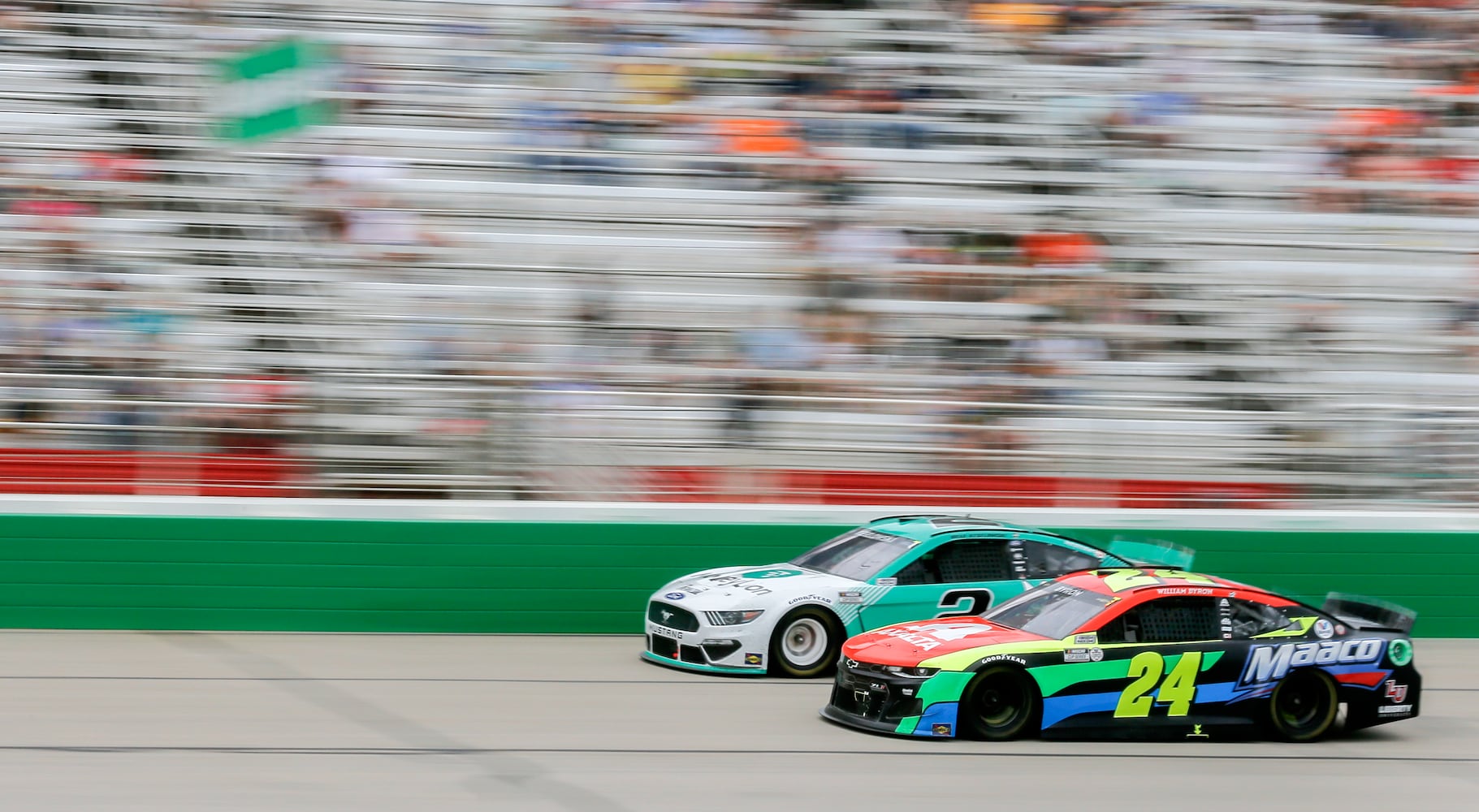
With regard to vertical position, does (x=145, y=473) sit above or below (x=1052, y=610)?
Answer: above

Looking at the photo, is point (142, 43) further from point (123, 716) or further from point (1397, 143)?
point (1397, 143)

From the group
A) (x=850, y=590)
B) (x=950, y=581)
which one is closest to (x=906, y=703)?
(x=850, y=590)

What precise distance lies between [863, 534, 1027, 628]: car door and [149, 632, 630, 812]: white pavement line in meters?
3.56

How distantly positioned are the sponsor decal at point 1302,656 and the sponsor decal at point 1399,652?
70mm

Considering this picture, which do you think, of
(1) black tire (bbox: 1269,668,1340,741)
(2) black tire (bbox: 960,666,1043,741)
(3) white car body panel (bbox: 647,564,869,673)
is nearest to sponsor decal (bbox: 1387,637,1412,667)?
(1) black tire (bbox: 1269,668,1340,741)

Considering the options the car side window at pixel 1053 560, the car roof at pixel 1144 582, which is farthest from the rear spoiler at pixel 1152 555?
the car roof at pixel 1144 582

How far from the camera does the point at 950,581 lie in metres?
10.8

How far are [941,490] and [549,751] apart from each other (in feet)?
18.7

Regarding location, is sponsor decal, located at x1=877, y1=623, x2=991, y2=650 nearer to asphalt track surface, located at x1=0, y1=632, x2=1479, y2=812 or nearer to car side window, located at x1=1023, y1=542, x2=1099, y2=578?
asphalt track surface, located at x1=0, y1=632, x2=1479, y2=812

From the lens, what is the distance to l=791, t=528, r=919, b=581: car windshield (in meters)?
10.9

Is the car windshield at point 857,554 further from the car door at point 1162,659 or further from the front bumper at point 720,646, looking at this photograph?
the car door at point 1162,659

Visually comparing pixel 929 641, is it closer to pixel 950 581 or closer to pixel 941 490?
pixel 950 581

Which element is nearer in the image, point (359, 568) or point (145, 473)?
point (145, 473)

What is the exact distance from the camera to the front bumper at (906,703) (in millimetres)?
8133
